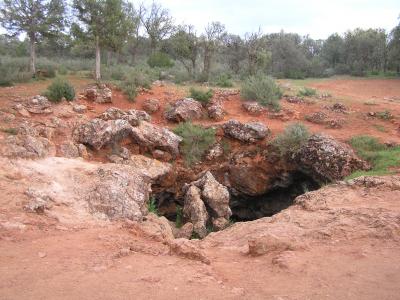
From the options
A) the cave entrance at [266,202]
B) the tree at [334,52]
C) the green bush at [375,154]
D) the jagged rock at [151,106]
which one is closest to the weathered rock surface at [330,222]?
the green bush at [375,154]

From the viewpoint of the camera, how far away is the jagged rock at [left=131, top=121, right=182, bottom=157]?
464 inches

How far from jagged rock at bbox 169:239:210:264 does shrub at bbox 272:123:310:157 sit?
6818 mm

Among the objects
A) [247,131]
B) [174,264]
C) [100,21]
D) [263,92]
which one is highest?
[100,21]

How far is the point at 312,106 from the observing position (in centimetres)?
1559

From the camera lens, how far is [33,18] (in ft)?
57.0

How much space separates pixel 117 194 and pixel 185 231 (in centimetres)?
204

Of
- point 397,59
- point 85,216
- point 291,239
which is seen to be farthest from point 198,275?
point 397,59

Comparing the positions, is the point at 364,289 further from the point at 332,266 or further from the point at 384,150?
the point at 384,150

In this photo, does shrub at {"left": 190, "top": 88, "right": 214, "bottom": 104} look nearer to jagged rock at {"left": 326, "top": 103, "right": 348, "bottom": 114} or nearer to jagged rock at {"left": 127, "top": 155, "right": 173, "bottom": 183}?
jagged rock at {"left": 127, "top": 155, "right": 173, "bottom": 183}

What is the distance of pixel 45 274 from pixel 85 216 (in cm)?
227

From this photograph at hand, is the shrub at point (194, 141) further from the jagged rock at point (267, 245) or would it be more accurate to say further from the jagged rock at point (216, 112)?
the jagged rock at point (267, 245)

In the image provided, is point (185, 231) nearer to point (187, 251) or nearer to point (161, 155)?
point (161, 155)

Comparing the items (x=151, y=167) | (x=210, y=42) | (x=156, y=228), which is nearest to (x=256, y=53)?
(x=210, y=42)

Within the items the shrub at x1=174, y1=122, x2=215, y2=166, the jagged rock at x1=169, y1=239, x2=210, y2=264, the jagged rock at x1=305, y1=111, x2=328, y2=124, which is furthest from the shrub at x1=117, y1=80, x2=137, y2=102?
the jagged rock at x1=169, y1=239, x2=210, y2=264
